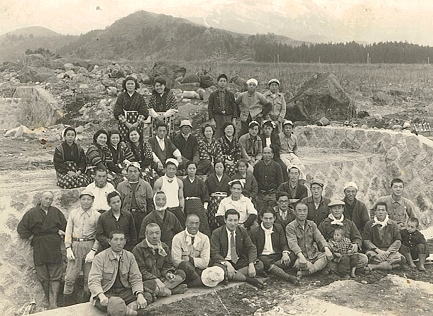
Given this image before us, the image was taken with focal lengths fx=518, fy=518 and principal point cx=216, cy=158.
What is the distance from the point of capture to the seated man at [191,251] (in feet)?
19.2

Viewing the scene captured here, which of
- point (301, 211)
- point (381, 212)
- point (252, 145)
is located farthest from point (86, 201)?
point (381, 212)

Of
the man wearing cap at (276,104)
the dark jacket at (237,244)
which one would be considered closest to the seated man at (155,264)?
the dark jacket at (237,244)

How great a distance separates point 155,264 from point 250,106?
160 inches

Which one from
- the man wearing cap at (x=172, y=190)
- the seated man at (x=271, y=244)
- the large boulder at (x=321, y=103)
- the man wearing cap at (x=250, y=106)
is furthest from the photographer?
the large boulder at (x=321, y=103)

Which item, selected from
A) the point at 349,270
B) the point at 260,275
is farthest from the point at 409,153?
the point at 260,275

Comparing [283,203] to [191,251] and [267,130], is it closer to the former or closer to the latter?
[191,251]

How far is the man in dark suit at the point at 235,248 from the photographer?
6.13 m

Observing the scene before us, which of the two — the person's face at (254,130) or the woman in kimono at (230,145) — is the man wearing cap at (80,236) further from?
the person's face at (254,130)

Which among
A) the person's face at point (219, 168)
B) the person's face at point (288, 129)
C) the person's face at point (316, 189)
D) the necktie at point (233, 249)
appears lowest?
the necktie at point (233, 249)

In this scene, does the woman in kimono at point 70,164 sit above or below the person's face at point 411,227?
above

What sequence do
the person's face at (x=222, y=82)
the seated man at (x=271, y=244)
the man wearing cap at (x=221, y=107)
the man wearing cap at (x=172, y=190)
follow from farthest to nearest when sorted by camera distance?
the man wearing cap at (x=221, y=107) < the person's face at (x=222, y=82) < the man wearing cap at (x=172, y=190) < the seated man at (x=271, y=244)

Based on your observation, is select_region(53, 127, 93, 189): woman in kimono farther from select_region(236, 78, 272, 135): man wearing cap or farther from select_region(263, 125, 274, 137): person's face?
select_region(236, 78, 272, 135): man wearing cap

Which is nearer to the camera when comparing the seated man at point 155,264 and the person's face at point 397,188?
the seated man at point 155,264

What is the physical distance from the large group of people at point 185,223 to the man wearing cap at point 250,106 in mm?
1129
